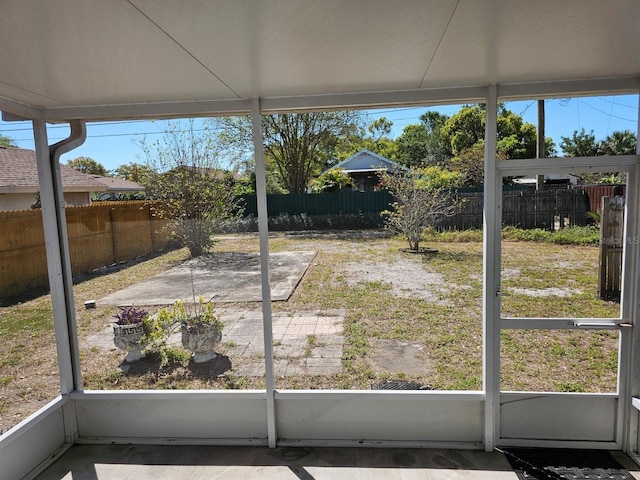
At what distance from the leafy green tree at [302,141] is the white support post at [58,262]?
1.63 metres

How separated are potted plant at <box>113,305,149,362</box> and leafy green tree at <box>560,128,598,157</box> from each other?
3.27 m

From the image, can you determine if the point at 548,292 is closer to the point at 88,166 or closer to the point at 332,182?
the point at 332,182

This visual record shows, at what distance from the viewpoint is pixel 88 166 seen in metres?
3.20

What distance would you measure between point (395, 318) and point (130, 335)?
2145 millimetres

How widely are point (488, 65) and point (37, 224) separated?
287 centimetres

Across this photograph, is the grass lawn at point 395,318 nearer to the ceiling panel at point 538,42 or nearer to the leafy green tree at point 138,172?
the leafy green tree at point 138,172

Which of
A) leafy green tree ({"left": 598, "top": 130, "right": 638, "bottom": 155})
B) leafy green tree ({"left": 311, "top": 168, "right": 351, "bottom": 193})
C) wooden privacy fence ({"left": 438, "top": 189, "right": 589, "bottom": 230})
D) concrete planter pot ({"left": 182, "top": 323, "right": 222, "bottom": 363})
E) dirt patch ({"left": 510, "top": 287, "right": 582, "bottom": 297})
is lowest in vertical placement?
concrete planter pot ({"left": 182, "top": 323, "right": 222, "bottom": 363})

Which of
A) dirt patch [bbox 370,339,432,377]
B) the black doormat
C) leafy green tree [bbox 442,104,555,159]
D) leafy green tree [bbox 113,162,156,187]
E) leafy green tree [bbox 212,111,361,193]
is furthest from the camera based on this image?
leafy green tree [bbox 212,111,361,193]

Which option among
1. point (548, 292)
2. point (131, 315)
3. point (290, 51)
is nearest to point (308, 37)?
point (290, 51)

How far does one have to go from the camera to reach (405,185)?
126 inches

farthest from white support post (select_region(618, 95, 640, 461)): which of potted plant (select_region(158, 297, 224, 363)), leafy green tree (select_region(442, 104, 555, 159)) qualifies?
potted plant (select_region(158, 297, 224, 363))

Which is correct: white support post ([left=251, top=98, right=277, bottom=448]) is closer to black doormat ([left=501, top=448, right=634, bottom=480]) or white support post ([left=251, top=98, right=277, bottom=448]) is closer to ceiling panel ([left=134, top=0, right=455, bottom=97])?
ceiling panel ([left=134, top=0, right=455, bottom=97])

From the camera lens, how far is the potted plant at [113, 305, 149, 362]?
2.98 metres

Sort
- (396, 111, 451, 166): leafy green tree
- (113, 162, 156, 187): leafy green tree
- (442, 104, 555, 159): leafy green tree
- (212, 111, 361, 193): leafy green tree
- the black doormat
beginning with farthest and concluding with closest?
(212, 111, 361, 193): leafy green tree → (396, 111, 451, 166): leafy green tree → (113, 162, 156, 187): leafy green tree → (442, 104, 555, 159): leafy green tree → the black doormat
